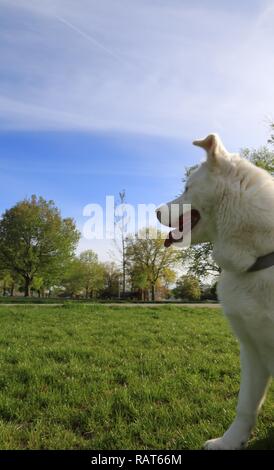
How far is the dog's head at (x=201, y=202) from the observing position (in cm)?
368

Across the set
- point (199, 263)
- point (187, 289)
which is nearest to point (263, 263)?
point (199, 263)

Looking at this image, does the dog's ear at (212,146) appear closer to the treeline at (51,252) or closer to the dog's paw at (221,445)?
the dog's paw at (221,445)

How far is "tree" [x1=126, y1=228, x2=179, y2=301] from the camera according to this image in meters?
50.7

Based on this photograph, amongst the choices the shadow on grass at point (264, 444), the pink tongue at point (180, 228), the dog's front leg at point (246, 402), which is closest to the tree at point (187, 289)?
the shadow on grass at point (264, 444)

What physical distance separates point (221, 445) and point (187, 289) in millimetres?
60423

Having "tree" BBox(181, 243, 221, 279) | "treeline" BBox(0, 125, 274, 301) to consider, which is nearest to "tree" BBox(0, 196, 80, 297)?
"treeline" BBox(0, 125, 274, 301)

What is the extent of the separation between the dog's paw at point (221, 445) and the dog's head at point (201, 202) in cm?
171

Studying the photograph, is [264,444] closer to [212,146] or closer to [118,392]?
[118,392]

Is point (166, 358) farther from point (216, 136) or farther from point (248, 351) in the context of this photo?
point (216, 136)

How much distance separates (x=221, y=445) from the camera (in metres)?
3.60

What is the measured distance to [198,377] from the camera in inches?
231

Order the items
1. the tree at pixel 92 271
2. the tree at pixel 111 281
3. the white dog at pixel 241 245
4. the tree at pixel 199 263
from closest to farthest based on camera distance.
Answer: the white dog at pixel 241 245
the tree at pixel 199 263
the tree at pixel 111 281
the tree at pixel 92 271

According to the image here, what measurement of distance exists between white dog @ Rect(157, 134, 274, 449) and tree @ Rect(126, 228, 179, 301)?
46.0 m
